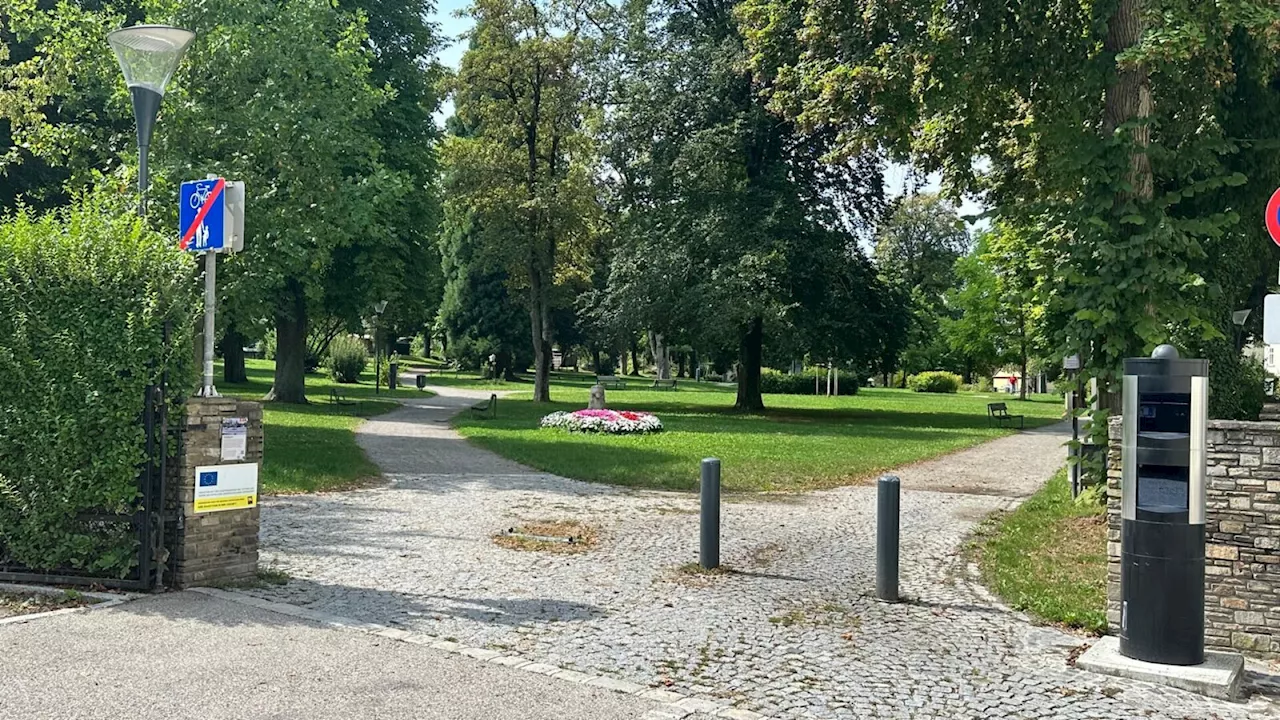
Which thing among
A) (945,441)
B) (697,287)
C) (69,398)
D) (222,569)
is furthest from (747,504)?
(697,287)

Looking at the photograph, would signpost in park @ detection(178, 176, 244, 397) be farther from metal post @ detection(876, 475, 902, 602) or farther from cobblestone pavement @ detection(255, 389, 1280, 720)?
metal post @ detection(876, 475, 902, 602)

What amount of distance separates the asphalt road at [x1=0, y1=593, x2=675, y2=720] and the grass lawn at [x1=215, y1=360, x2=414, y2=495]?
18.1 feet

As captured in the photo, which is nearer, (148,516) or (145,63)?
(148,516)

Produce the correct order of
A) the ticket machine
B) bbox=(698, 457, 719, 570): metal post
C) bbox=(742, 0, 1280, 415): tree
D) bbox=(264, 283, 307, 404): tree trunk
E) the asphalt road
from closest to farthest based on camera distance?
the asphalt road
the ticket machine
bbox=(698, 457, 719, 570): metal post
bbox=(742, 0, 1280, 415): tree
bbox=(264, 283, 307, 404): tree trunk

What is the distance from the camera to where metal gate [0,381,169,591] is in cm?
705

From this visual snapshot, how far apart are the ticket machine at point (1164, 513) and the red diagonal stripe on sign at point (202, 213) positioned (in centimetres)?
633

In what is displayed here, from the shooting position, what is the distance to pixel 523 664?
5.67 m

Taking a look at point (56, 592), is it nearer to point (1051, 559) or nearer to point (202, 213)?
point (202, 213)

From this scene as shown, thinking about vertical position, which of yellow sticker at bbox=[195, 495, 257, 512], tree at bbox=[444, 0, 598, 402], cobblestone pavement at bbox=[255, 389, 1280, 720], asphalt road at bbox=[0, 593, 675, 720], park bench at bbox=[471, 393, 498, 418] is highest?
tree at bbox=[444, 0, 598, 402]

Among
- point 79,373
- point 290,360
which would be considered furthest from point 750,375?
point 79,373

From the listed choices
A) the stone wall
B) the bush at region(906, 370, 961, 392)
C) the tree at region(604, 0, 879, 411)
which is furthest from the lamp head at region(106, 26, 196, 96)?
the bush at region(906, 370, 961, 392)

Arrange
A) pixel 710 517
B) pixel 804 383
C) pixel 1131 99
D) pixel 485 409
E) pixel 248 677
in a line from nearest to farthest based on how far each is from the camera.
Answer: pixel 248 677, pixel 710 517, pixel 1131 99, pixel 485 409, pixel 804 383

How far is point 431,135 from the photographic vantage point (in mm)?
31078

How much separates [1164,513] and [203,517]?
20.5 ft
